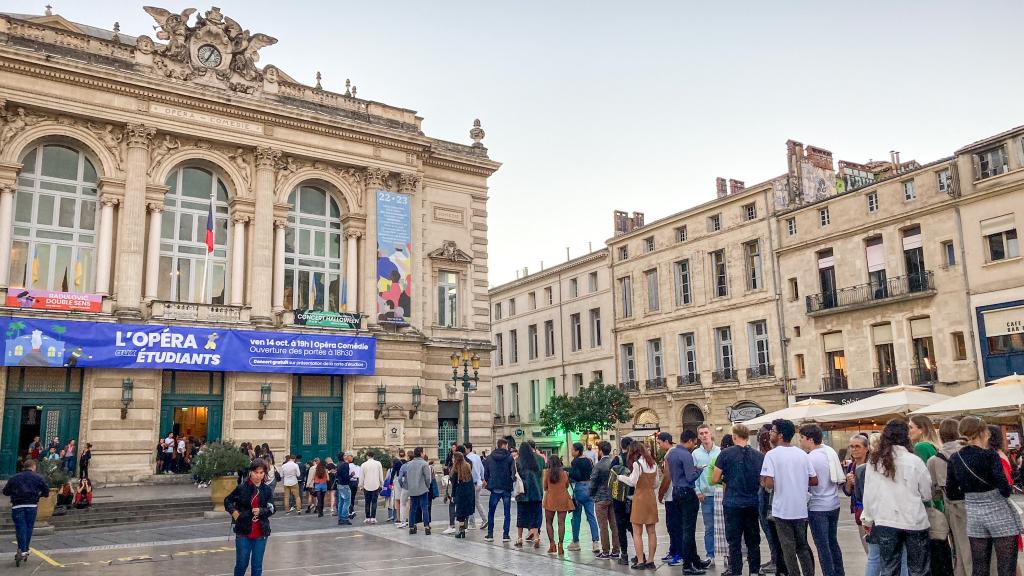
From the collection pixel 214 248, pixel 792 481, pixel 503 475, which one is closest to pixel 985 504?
pixel 792 481

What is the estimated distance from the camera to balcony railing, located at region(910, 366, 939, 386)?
31284 millimetres

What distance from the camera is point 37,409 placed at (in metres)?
24.2

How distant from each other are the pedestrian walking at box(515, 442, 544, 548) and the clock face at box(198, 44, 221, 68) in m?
21.1

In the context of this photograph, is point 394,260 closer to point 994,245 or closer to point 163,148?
point 163,148

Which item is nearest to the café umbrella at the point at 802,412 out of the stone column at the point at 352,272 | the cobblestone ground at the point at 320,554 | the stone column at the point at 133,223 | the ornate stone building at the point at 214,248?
the cobblestone ground at the point at 320,554

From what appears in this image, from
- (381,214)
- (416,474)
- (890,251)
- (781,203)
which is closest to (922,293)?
(890,251)

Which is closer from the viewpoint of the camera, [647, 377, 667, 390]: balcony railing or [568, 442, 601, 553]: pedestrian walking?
[568, 442, 601, 553]: pedestrian walking

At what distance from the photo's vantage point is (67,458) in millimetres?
23312

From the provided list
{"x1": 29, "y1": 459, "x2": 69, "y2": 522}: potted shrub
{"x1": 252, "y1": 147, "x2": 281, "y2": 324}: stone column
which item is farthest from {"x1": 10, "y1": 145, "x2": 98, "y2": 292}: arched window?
{"x1": 29, "y1": 459, "x2": 69, "y2": 522}: potted shrub

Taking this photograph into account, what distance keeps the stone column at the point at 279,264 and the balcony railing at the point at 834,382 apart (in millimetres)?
23479

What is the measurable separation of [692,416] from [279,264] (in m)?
23.5

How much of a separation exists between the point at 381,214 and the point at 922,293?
2173 cm

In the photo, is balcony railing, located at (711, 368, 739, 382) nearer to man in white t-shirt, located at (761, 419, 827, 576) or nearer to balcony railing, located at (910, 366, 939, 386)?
balcony railing, located at (910, 366, 939, 386)

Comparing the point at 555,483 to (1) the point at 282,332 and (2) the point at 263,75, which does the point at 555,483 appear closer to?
(1) the point at 282,332
